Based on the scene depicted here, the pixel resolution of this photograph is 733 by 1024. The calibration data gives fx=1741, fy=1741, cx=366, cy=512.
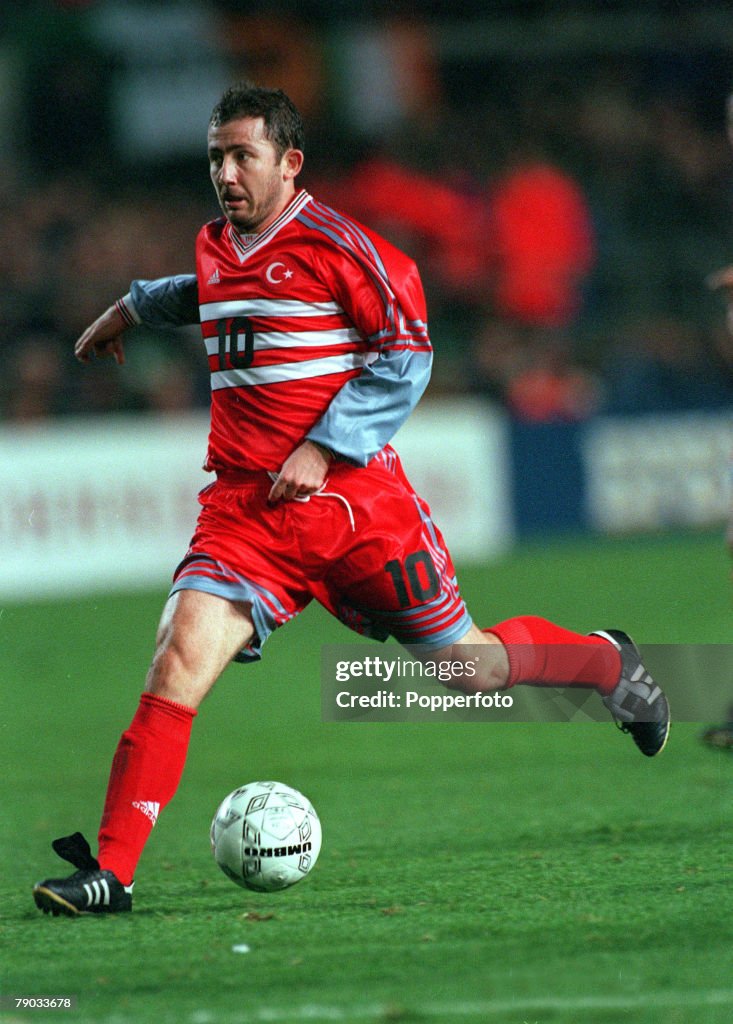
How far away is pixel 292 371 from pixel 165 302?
0.59 m

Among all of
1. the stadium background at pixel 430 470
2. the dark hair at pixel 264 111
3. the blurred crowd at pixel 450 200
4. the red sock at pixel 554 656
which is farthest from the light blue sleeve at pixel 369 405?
the blurred crowd at pixel 450 200

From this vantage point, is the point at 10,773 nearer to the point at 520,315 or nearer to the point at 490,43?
the point at 520,315

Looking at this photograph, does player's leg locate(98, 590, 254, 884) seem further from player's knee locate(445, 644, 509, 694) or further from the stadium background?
player's knee locate(445, 644, 509, 694)

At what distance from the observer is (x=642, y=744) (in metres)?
5.19

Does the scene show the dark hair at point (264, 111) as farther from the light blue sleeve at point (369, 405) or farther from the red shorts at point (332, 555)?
the red shorts at point (332, 555)

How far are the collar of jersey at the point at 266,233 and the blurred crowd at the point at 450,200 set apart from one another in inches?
→ 304

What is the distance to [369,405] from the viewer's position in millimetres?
4527

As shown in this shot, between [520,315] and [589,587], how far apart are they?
12.8 ft

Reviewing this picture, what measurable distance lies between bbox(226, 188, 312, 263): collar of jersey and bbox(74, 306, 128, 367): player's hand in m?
0.57

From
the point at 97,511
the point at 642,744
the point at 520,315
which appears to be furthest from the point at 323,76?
the point at 642,744

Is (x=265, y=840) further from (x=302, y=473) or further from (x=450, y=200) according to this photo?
(x=450, y=200)
